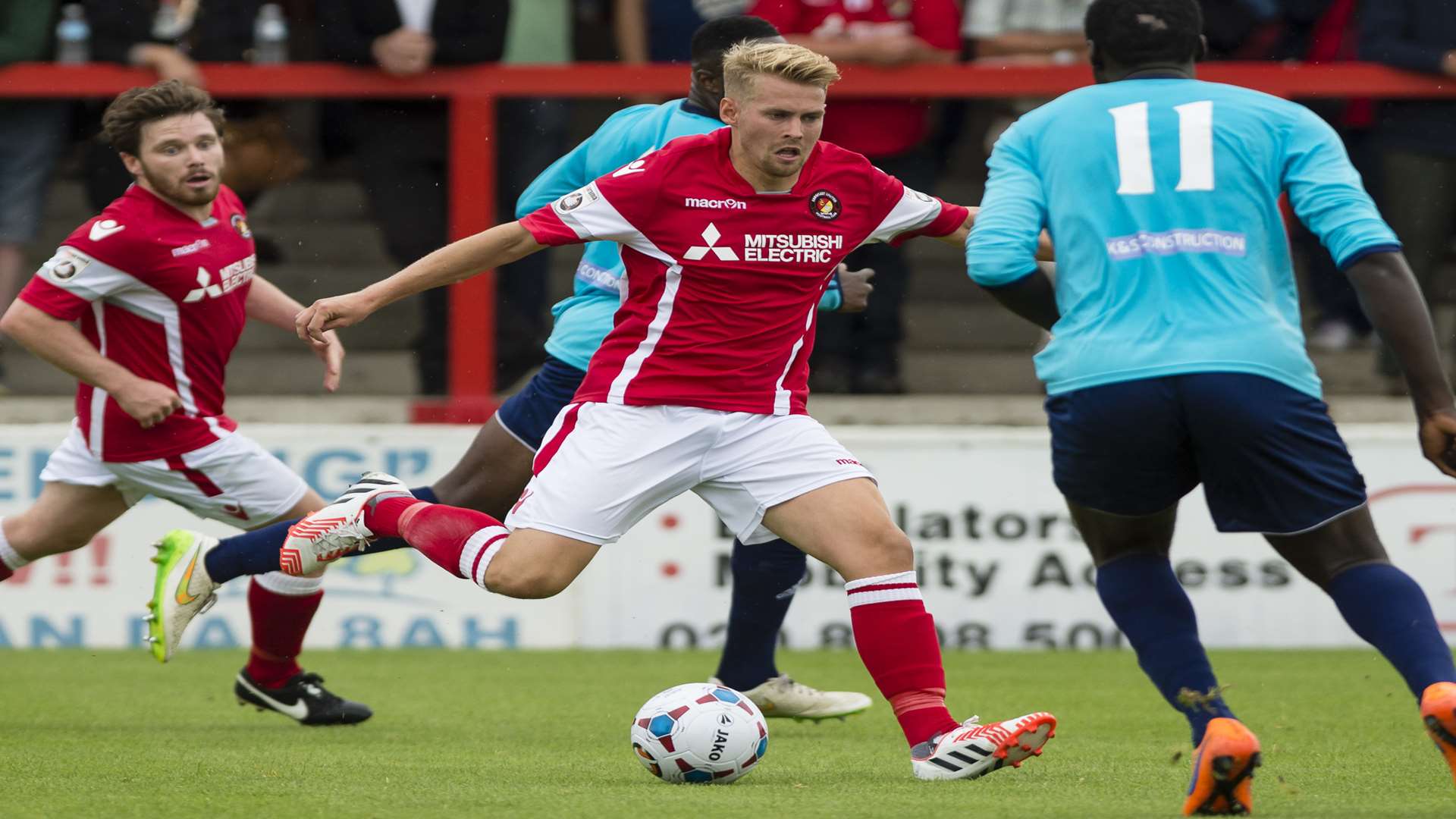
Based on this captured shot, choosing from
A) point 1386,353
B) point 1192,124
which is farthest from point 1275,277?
point 1386,353

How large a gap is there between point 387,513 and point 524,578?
21.8 inches

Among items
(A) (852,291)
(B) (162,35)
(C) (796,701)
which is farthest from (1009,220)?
(B) (162,35)

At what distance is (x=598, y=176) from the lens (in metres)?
6.11

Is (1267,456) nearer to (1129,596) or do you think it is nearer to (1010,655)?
(1129,596)

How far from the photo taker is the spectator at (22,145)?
9203 millimetres

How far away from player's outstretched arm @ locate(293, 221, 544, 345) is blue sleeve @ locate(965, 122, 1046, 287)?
1174 mm

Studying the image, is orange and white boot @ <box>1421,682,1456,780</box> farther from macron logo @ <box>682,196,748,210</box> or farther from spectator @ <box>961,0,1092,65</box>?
spectator @ <box>961,0,1092,65</box>

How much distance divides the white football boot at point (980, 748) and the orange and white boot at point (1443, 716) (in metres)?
0.89

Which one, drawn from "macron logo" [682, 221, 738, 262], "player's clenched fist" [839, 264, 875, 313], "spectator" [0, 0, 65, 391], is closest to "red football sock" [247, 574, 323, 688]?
"player's clenched fist" [839, 264, 875, 313]

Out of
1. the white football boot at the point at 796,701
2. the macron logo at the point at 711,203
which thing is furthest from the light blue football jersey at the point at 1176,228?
the white football boot at the point at 796,701

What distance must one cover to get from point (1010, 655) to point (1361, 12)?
3411 millimetres

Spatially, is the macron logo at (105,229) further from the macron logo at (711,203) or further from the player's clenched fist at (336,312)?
the macron logo at (711,203)

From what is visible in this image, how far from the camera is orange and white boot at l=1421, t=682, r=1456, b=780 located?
12.8 ft

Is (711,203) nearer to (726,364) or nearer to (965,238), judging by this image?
(726,364)
